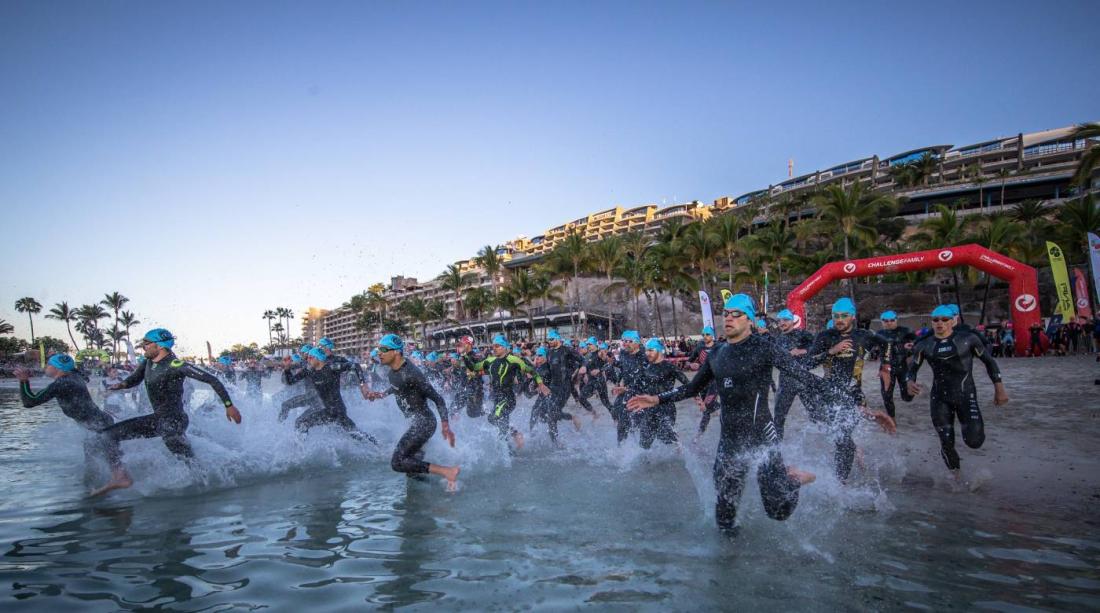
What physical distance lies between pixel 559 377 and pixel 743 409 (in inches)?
272

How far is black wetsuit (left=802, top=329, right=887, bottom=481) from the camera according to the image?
21.6ft

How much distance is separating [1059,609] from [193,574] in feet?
19.3

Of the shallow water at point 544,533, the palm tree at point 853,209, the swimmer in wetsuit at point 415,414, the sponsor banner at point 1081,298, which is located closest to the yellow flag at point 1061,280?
the sponsor banner at point 1081,298

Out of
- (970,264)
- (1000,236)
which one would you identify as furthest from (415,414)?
(1000,236)

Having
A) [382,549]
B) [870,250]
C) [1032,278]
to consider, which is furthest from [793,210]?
[382,549]

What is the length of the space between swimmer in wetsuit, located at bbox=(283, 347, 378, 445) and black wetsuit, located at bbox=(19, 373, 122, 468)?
2.48m

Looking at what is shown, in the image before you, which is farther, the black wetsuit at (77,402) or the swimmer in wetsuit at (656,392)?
the swimmer in wetsuit at (656,392)

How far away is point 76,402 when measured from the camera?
25.4 feet

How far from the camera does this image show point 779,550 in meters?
4.79

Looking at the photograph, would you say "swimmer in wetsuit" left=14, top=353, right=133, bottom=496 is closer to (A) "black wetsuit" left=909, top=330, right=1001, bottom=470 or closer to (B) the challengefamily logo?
(A) "black wetsuit" left=909, top=330, right=1001, bottom=470

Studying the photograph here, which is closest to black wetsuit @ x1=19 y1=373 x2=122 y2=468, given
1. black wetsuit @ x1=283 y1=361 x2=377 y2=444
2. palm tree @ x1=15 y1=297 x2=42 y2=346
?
black wetsuit @ x1=283 y1=361 x2=377 y2=444

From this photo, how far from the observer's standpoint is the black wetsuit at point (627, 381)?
362 inches

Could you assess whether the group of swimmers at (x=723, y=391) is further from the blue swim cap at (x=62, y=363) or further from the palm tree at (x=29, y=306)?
the palm tree at (x=29, y=306)

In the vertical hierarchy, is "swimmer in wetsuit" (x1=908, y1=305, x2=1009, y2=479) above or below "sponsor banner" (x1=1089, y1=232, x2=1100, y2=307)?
below
